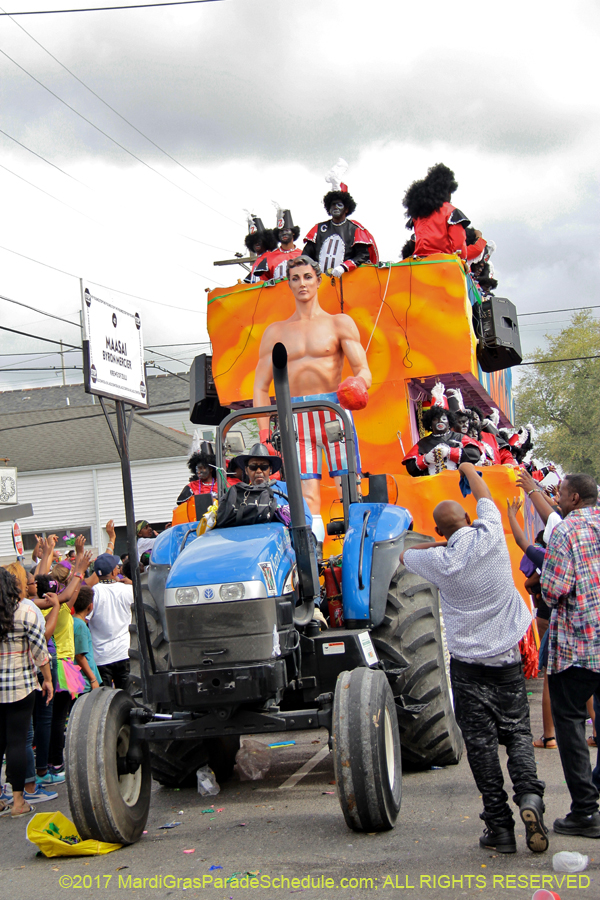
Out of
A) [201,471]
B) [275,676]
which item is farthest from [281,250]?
[275,676]

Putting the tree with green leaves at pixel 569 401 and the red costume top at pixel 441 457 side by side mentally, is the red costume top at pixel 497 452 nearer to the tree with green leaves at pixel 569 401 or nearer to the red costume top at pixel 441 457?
the red costume top at pixel 441 457

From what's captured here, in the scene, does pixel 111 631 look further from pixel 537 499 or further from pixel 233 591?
pixel 537 499

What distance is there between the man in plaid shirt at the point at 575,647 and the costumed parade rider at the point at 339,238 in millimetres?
5269

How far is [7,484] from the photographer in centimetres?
2247

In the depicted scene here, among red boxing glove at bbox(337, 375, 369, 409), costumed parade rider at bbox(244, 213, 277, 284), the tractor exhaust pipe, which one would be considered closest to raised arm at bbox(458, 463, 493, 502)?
the tractor exhaust pipe

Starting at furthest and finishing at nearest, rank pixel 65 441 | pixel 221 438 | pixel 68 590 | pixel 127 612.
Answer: pixel 65 441
pixel 127 612
pixel 68 590
pixel 221 438

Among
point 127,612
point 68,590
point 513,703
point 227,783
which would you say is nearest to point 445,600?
point 513,703

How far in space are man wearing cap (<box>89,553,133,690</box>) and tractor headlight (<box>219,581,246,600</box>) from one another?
4.08 m

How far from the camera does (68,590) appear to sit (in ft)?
23.1

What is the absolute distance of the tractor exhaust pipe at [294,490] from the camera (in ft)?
13.9

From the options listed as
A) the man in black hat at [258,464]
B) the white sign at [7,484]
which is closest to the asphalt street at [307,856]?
the man in black hat at [258,464]

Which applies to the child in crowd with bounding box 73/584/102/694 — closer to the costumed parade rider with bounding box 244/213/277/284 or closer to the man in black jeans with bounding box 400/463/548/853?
the man in black jeans with bounding box 400/463/548/853

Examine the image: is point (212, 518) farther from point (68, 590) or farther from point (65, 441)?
point (65, 441)

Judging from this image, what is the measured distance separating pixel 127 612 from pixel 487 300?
17.2 ft
